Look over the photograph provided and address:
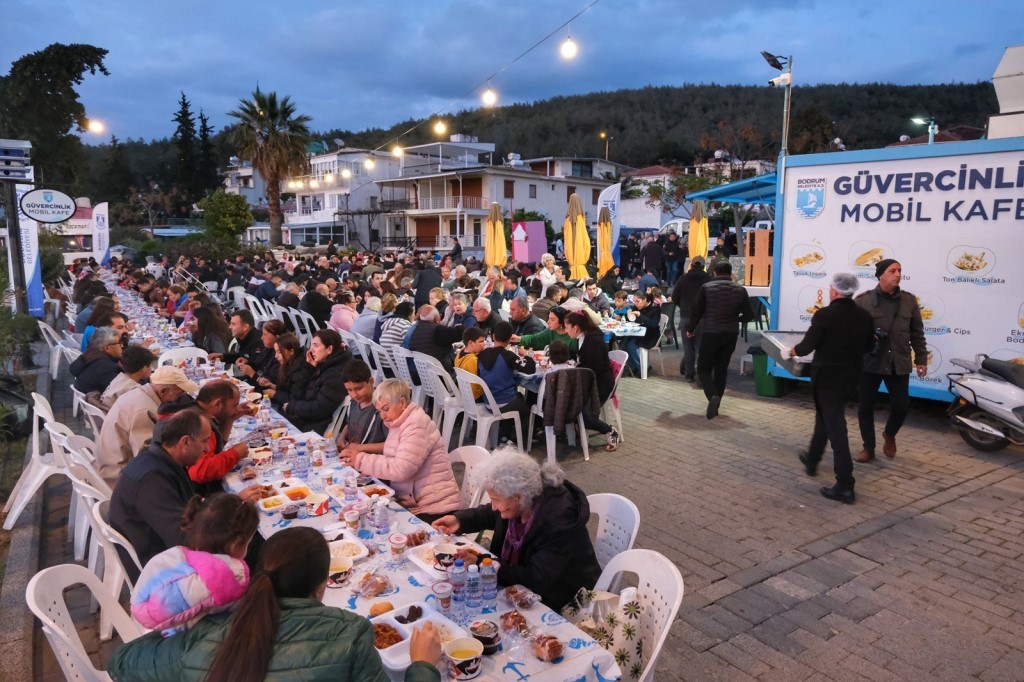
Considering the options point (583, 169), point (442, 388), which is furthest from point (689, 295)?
point (583, 169)

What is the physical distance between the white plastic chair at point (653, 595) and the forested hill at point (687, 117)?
45.2m

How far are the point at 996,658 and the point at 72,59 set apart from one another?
30760 millimetres

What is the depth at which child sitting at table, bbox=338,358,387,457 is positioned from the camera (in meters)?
4.38

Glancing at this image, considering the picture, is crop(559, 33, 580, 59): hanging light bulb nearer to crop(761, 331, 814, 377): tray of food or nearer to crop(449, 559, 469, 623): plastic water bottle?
crop(761, 331, 814, 377): tray of food

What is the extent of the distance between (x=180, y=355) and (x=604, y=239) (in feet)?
25.0

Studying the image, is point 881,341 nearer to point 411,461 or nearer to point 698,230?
point 411,461

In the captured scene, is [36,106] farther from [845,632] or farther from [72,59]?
[845,632]

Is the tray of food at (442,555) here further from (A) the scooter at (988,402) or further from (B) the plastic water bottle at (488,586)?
(A) the scooter at (988,402)

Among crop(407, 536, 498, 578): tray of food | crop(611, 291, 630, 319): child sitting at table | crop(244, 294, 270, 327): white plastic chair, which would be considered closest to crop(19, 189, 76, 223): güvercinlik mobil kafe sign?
crop(244, 294, 270, 327): white plastic chair

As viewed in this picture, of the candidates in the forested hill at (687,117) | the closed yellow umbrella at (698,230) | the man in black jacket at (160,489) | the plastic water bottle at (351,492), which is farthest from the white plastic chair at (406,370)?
the forested hill at (687,117)

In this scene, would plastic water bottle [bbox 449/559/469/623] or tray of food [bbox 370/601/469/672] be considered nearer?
tray of food [bbox 370/601/469/672]

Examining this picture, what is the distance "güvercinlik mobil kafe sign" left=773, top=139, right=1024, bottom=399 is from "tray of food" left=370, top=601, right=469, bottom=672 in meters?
6.57

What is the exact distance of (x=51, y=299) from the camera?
15.5 metres

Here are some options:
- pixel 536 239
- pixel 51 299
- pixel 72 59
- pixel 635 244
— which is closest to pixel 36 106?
pixel 72 59
